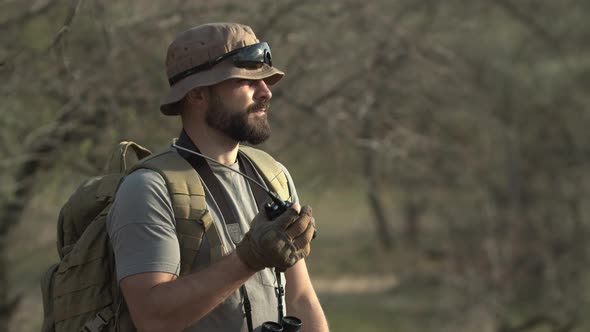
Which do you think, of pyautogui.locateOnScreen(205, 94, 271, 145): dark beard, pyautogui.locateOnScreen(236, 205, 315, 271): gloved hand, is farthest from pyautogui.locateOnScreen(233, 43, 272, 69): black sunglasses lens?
pyautogui.locateOnScreen(236, 205, 315, 271): gloved hand

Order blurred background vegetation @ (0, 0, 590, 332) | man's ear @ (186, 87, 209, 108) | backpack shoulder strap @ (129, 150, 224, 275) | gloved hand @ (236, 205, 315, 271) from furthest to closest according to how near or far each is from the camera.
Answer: blurred background vegetation @ (0, 0, 590, 332)
man's ear @ (186, 87, 209, 108)
backpack shoulder strap @ (129, 150, 224, 275)
gloved hand @ (236, 205, 315, 271)

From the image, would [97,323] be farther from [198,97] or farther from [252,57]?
[252,57]

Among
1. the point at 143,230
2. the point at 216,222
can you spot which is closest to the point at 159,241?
the point at 143,230

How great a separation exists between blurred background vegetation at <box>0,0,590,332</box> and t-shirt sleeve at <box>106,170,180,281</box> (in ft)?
3.40

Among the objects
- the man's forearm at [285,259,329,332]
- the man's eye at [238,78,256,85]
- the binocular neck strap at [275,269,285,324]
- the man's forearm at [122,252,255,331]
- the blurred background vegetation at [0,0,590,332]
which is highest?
the man's eye at [238,78,256,85]

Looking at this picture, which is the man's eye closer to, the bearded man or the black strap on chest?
the bearded man

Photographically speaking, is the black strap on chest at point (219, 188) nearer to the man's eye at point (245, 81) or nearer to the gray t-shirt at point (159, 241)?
the gray t-shirt at point (159, 241)

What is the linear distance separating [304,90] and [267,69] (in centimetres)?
414

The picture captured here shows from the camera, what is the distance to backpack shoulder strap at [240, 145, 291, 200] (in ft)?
9.04

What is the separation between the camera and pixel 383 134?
767 cm

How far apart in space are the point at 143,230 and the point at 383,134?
17.6 ft

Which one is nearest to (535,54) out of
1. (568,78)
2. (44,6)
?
(568,78)

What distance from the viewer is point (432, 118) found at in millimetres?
11539

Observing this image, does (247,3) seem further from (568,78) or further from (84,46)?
(568,78)
